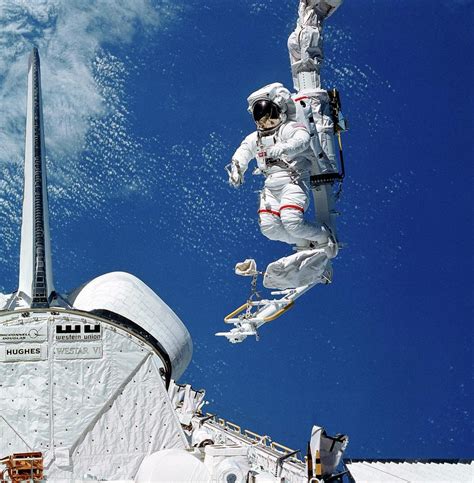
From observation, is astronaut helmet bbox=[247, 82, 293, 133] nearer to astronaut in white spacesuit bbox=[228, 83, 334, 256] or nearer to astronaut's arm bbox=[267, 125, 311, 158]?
astronaut in white spacesuit bbox=[228, 83, 334, 256]

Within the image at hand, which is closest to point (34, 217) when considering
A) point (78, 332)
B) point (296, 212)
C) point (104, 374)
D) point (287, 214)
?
point (78, 332)

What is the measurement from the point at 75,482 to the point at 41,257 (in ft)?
12.4

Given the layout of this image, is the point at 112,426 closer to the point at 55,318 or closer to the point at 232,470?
the point at 55,318

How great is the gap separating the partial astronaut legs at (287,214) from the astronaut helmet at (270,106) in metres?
0.97

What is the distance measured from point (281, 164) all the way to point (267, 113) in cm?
81

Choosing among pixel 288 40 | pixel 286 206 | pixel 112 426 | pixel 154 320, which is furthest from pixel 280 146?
pixel 154 320

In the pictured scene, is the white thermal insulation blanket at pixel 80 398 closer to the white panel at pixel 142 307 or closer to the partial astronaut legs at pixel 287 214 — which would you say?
the partial astronaut legs at pixel 287 214

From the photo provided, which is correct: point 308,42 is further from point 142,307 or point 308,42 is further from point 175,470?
point 142,307

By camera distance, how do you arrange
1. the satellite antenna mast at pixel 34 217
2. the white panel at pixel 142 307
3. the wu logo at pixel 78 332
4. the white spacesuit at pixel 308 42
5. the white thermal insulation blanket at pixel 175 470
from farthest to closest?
the white panel at pixel 142 307, the satellite antenna mast at pixel 34 217, the white spacesuit at pixel 308 42, the wu logo at pixel 78 332, the white thermal insulation blanket at pixel 175 470

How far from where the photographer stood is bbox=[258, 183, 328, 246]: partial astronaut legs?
1045 cm

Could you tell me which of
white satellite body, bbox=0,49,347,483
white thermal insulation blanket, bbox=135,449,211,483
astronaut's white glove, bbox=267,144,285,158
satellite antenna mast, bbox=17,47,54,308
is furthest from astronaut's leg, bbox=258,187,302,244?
satellite antenna mast, bbox=17,47,54,308

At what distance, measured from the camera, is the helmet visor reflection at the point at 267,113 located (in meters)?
10.8

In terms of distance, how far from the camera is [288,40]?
1207cm

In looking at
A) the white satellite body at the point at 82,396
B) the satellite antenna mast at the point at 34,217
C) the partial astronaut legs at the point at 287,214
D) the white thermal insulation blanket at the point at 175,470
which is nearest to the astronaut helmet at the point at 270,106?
the partial astronaut legs at the point at 287,214
